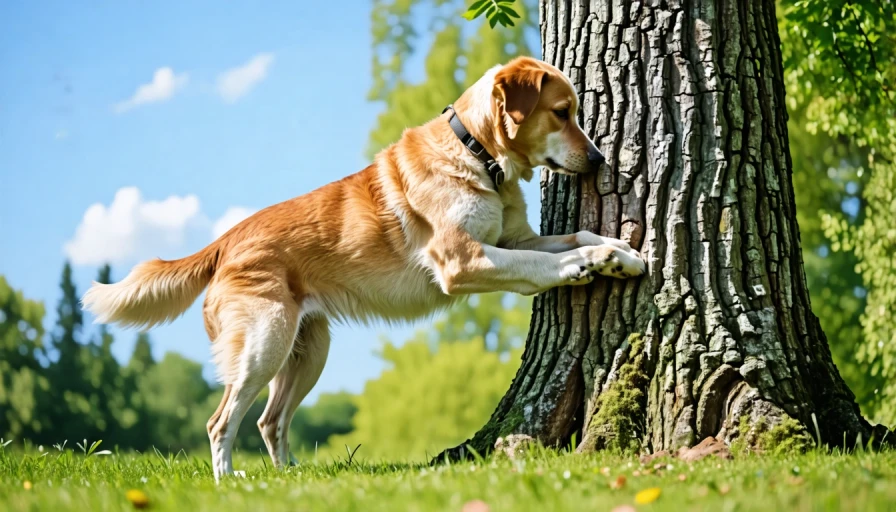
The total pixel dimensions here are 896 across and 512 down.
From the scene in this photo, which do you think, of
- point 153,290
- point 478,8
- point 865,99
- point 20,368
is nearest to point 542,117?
point 478,8

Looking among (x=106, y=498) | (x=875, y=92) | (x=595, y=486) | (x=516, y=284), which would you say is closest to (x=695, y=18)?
(x=516, y=284)

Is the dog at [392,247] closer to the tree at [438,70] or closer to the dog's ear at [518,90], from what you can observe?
the dog's ear at [518,90]

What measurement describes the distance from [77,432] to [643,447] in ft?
64.1

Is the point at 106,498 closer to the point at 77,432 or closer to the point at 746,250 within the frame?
the point at 746,250

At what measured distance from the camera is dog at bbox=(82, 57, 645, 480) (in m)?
4.94

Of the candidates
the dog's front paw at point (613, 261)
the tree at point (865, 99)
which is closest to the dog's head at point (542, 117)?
the dog's front paw at point (613, 261)

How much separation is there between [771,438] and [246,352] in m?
2.93

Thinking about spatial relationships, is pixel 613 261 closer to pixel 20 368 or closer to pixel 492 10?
pixel 492 10

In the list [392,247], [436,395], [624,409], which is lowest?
[436,395]

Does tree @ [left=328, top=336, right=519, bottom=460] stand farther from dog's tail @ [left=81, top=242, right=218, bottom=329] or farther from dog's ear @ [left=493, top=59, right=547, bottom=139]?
dog's ear @ [left=493, top=59, right=547, bottom=139]

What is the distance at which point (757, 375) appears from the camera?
444 cm

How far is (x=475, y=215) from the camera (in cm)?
505

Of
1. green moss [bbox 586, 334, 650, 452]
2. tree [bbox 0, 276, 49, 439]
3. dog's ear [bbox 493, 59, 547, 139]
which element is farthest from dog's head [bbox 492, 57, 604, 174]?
tree [bbox 0, 276, 49, 439]

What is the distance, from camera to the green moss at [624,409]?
14.6 ft
